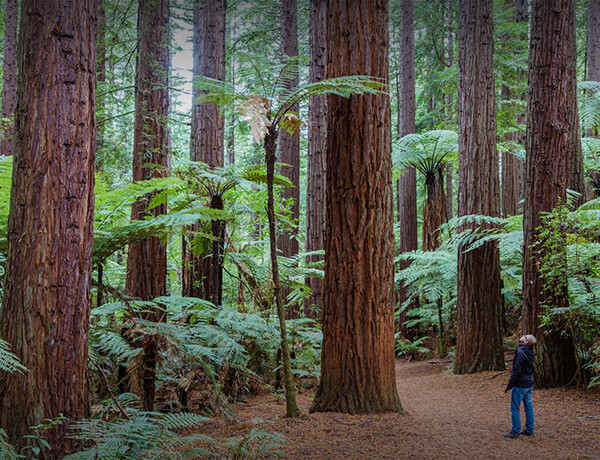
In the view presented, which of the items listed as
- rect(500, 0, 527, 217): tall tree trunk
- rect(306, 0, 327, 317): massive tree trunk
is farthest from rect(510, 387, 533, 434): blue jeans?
rect(500, 0, 527, 217): tall tree trunk

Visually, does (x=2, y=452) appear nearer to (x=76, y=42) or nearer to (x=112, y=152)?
(x=76, y=42)

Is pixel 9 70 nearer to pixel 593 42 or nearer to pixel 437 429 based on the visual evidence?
pixel 437 429

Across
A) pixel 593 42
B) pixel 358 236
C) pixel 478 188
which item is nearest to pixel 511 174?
pixel 593 42

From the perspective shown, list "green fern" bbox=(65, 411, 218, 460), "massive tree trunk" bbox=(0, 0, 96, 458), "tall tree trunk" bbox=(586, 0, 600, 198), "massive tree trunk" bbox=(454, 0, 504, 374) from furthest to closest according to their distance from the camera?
"tall tree trunk" bbox=(586, 0, 600, 198) < "massive tree trunk" bbox=(454, 0, 504, 374) < "massive tree trunk" bbox=(0, 0, 96, 458) < "green fern" bbox=(65, 411, 218, 460)

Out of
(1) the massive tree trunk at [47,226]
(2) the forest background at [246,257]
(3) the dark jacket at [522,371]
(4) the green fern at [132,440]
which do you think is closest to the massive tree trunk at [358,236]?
(2) the forest background at [246,257]

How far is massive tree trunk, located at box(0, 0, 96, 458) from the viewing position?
3088mm

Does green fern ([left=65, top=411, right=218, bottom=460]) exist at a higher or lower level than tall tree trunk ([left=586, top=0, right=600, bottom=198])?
lower

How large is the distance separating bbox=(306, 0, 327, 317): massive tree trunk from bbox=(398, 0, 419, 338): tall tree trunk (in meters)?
4.34

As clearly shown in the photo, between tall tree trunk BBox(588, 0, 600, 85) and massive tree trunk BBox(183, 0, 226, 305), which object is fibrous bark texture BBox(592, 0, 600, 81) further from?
massive tree trunk BBox(183, 0, 226, 305)

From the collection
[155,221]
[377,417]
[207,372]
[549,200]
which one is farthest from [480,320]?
[155,221]

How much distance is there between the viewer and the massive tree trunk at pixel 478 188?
811cm

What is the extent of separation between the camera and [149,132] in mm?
7207

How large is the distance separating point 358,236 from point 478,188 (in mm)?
4454

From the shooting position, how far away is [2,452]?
2664mm
